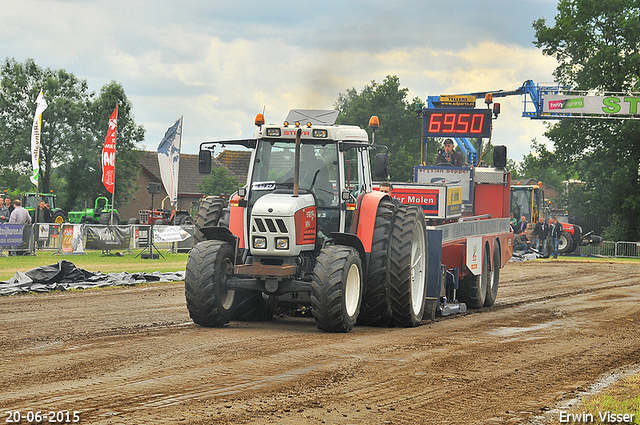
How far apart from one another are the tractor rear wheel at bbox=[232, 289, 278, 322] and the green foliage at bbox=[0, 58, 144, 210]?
43.1m

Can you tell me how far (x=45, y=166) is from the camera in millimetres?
52031

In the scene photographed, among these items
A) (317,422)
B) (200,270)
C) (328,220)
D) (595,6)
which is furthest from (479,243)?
(595,6)

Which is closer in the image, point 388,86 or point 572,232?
point 572,232

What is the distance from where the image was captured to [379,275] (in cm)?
1021

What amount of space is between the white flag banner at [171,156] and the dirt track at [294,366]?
36.6ft

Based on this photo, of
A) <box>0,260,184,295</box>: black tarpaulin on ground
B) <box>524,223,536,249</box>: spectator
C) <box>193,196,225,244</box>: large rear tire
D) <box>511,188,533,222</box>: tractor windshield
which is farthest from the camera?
<box>511,188,533,222</box>: tractor windshield

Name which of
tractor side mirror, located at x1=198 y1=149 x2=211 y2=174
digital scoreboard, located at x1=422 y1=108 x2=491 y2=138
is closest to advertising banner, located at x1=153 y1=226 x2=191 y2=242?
digital scoreboard, located at x1=422 y1=108 x2=491 y2=138

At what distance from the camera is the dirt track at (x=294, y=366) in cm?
563

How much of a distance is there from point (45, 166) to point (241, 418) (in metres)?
50.2

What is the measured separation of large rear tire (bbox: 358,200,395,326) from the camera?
10.2 m

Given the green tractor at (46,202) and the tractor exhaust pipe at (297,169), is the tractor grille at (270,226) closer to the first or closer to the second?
the tractor exhaust pipe at (297,169)

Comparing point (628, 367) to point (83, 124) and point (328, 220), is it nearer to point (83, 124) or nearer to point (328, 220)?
point (328, 220)

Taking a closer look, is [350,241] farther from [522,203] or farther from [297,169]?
[522,203]

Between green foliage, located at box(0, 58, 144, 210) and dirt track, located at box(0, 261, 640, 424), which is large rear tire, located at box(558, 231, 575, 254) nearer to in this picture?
dirt track, located at box(0, 261, 640, 424)
